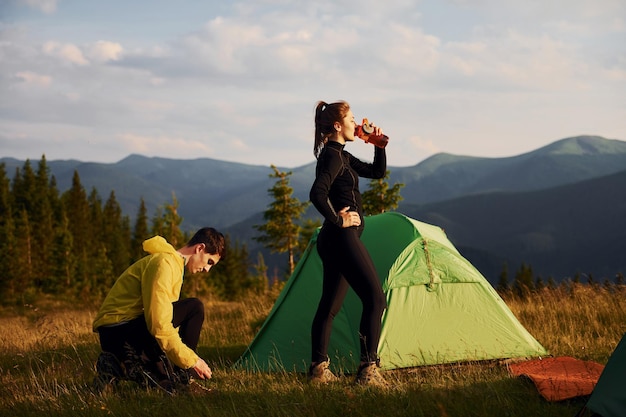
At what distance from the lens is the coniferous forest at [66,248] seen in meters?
54.0

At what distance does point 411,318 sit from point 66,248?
55514mm

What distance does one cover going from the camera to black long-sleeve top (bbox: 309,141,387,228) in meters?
5.77

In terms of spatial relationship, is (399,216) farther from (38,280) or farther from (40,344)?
(38,280)

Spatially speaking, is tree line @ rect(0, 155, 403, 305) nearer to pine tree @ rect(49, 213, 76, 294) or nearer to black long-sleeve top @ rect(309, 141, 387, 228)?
pine tree @ rect(49, 213, 76, 294)

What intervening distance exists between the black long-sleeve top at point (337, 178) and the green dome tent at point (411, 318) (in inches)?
58.8

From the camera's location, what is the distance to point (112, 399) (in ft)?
17.8

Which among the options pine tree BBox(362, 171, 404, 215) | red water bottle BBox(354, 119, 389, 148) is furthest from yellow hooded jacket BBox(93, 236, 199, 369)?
pine tree BBox(362, 171, 404, 215)

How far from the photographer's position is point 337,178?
6113mm

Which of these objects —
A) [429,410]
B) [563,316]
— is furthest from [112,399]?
[563,316]

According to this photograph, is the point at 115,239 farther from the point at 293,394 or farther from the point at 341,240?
the point at 293,394

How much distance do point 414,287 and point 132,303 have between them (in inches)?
124

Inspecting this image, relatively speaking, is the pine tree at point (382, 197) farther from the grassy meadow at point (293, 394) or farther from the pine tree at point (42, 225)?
the pine tree at point (42, 225)

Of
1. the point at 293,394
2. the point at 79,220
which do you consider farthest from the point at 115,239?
the point at 293,394

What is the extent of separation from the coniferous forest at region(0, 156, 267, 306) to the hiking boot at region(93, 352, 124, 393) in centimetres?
3710
